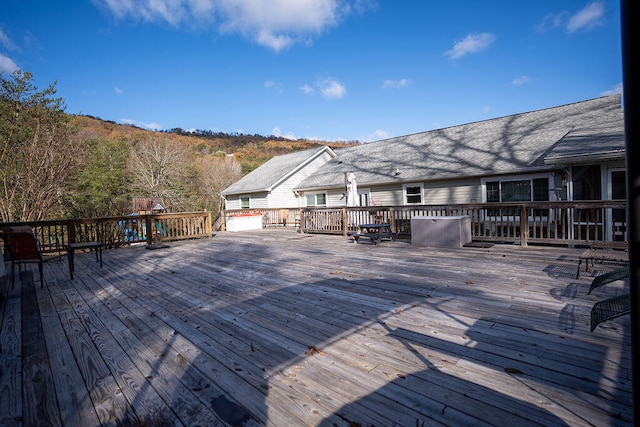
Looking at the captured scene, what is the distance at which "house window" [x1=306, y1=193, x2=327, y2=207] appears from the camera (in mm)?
17078

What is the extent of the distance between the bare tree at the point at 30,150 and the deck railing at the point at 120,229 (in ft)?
3.23

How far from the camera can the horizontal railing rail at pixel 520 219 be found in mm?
6094

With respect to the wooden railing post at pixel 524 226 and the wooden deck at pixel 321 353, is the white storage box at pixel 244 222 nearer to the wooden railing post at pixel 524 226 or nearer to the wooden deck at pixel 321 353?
the wooden deck at pixel 321 353

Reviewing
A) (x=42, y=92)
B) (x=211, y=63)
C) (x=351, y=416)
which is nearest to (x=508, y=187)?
(x=351, y=416)

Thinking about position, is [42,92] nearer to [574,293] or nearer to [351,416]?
[351,416]

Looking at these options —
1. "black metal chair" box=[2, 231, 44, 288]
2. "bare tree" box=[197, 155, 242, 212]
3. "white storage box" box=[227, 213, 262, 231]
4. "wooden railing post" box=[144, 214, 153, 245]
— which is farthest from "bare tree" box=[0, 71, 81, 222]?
"bare tree" box=[197, 155, 242, 212]

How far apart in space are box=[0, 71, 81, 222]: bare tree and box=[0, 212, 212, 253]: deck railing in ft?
3.23

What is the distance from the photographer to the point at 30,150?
889cm

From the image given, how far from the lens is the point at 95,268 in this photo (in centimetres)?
593

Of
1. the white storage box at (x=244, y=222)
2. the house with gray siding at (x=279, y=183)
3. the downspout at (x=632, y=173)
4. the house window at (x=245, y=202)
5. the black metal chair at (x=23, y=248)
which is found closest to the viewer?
the downspout at (x=632, y=173)

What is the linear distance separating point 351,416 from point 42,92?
1327 centimetres

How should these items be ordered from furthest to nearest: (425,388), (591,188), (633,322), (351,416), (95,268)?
(591,188) → (95,268) → (425,388) → (351,416) → (633,322)

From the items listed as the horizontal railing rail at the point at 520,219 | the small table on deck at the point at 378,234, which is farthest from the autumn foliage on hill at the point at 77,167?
the small table on deck at the point at 378,234

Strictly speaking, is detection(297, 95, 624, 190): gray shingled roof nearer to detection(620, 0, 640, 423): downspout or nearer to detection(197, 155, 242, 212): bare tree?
detection(620, 0, 640, 423): downspout
